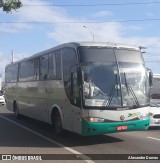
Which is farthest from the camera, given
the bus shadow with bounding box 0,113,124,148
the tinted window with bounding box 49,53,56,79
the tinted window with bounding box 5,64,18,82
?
the tinted window with bounding box 5,64,18,82

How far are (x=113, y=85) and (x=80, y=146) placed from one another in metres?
2.14

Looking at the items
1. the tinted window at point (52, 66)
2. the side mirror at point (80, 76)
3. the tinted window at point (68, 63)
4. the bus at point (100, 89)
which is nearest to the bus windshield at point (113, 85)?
the bus at point (100, 89)

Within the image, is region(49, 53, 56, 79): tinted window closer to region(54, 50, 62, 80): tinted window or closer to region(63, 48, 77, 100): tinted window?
region(54, 50, 62, 80): tinted window

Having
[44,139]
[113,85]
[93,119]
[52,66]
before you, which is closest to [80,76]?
[113,85]

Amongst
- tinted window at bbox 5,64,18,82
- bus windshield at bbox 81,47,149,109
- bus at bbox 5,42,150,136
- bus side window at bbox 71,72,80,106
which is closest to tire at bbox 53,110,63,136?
bus at bbox 5,42,150,136

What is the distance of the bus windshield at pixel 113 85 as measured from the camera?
11.9m

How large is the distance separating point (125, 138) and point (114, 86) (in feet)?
8.27

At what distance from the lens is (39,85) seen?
16547 mm

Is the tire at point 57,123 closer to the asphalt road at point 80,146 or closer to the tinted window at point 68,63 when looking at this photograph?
the asphalt road at point 80,146

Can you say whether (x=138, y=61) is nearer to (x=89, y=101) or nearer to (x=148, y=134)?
(x=89, y=101)

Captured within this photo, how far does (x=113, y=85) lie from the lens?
12102 mm

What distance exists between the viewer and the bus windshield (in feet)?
39.0

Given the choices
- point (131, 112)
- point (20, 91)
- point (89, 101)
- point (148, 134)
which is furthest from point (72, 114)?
point (20, 91)

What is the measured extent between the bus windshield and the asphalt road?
131 centimetres
